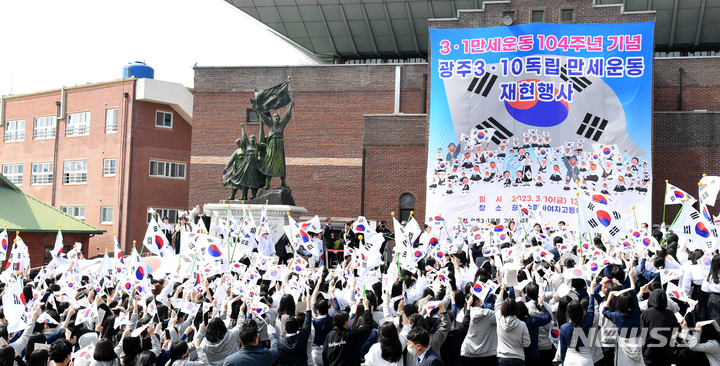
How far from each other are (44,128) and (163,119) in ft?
25.7

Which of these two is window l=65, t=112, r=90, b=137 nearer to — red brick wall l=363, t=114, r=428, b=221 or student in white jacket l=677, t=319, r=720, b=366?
red brick wall l=363, t=114, r=428, b=221

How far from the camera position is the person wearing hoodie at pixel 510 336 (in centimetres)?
699

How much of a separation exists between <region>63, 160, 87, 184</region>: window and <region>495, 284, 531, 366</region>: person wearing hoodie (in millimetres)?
33347

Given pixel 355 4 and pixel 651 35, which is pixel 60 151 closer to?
pixel 355 4

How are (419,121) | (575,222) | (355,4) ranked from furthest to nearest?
(355,4), (419,121), (575,222)

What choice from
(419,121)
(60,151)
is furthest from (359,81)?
(60,151)

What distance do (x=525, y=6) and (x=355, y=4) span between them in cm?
Result: 1011

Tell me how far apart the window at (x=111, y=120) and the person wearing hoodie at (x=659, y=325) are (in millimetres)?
32851

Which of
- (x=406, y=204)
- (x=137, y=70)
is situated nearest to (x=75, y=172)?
(x=137, y=70)

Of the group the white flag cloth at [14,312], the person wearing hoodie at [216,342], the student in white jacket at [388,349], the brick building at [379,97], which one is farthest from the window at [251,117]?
the student in white jacket at [388,349]

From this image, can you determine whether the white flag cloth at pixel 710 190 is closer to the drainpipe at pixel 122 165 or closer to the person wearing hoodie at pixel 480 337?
the person wearing hoodie at pixel 480 337

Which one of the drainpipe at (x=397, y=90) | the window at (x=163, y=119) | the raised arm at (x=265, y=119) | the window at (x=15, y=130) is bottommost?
the raised arm at (x=265, y=119)

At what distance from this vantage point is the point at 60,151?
36.9 meters

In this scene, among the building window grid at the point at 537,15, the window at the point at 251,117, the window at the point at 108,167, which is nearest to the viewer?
the building window grid at the point at 537,15
